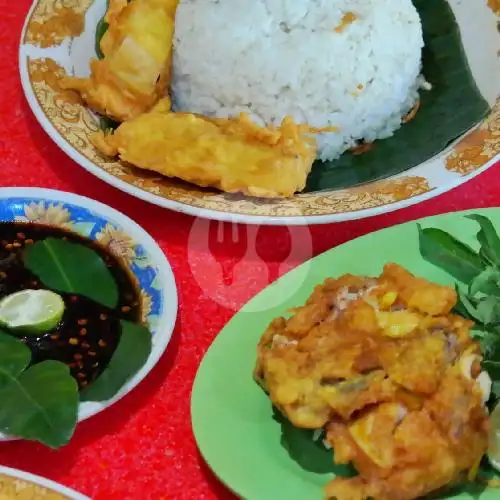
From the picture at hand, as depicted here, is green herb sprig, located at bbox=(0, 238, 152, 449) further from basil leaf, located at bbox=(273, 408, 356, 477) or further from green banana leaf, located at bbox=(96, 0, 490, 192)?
green banana leaf, located at bbox=(96, 0, 490, 192)

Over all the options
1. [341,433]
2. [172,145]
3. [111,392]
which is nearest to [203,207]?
[172,145]

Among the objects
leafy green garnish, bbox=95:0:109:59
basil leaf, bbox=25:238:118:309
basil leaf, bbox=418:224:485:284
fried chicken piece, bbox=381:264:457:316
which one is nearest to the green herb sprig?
basil leaf, bbox=25:238:118:309

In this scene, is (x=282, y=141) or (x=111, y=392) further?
(x=282, y=141)

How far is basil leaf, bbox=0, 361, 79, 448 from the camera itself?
1147mm

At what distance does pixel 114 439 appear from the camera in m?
1.27

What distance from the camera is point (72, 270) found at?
1.41 metres

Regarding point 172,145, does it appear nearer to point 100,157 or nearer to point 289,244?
point 100,157

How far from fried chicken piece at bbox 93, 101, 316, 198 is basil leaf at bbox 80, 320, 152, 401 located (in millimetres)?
392

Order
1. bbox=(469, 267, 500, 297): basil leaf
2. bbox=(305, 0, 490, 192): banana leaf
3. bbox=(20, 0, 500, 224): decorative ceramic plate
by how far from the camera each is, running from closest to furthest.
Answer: bbox=(469, 267, 500, 297): basil leaf → bbox=(20, 0, 500, 224): decorative ceramic plate → bbox=(305, 0, 490, 192): banana leaf

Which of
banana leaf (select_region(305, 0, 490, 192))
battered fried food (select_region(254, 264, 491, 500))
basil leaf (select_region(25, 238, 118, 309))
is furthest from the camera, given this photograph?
banana leaf (select_region(305, 0, 490, 192))

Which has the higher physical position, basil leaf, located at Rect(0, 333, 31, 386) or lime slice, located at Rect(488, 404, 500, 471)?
lime slice, located at Rect(488, 404, 500, 471)

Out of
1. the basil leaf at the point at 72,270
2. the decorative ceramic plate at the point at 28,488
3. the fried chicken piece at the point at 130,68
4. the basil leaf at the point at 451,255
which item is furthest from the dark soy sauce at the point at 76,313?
the basil leaf at the point at 451,255

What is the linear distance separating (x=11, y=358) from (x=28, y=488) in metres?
0.23

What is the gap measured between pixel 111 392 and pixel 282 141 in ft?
2.10
